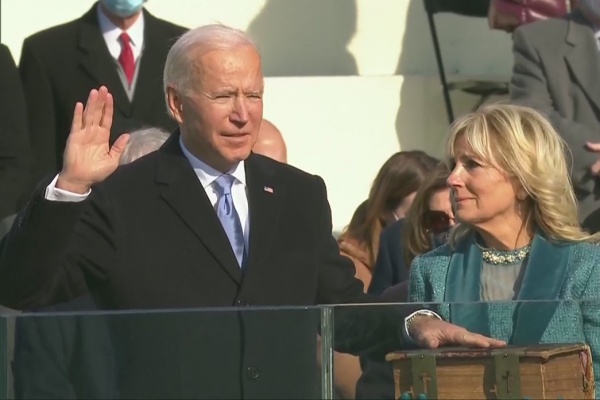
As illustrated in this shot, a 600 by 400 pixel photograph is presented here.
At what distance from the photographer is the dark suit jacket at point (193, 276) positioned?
3617 mm

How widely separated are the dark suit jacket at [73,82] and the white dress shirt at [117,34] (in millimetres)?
31

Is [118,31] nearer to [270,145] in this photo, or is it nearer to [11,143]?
[11,143]

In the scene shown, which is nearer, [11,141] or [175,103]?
[175,103]

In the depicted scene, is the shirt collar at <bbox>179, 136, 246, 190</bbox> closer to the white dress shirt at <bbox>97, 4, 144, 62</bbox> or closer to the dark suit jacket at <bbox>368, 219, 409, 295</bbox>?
the dark suit jacket at <bbox>368, 219, 409, 295</bbox>

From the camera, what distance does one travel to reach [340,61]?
8359mm

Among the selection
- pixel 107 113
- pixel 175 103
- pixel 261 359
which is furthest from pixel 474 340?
pixel 175 103

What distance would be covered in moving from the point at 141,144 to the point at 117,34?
5.32 feet

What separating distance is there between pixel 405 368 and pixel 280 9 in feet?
15.7

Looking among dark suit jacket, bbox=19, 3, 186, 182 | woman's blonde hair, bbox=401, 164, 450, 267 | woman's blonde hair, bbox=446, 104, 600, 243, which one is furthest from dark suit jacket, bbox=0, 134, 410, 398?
dark suit jacket, bbox=19, 3, 186, 182

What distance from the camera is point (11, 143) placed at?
21.4 feet

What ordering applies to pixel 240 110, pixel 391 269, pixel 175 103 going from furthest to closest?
1. pixel 391 269
2. pixel 175 103
3. pixel 240 110

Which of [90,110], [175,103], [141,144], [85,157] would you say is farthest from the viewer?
[141,144]

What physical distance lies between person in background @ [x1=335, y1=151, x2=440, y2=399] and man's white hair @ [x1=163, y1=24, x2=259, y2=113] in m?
2.06

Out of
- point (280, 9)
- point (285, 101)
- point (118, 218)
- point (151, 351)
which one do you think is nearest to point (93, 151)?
point (118, 218)
